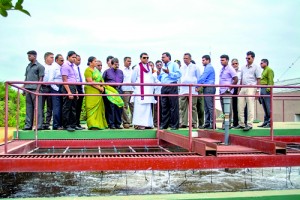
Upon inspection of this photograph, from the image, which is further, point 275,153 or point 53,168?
point 275,153

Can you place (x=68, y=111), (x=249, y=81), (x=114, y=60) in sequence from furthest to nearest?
(x=249, y=81) → (x=114, y=60) → (x=68, y=111)

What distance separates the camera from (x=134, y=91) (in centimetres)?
869

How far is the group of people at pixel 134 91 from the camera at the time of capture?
764cm

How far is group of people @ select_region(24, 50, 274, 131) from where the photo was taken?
301 inches

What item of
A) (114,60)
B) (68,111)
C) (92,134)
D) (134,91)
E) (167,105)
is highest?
(114,60)

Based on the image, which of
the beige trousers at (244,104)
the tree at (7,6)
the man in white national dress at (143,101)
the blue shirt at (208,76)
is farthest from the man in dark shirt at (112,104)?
the tree at (7,6)

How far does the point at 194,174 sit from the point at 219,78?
2349mm

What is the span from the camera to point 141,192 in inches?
216

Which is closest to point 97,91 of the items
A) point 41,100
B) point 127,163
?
point 41,100

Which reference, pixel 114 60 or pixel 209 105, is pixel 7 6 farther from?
pixel 209 105

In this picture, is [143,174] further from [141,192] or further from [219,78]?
[219,78]

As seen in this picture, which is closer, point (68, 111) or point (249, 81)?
point (68, 111)

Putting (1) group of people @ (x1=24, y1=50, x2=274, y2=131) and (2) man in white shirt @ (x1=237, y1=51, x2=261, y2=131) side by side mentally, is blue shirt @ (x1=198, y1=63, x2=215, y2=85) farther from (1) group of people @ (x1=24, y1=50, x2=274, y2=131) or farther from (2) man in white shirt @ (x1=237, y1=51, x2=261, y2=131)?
(2) man in white shirt @ (x1=237, y1=51, x2=261, y2=131)

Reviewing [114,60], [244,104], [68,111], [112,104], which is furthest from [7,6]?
[244,104]
